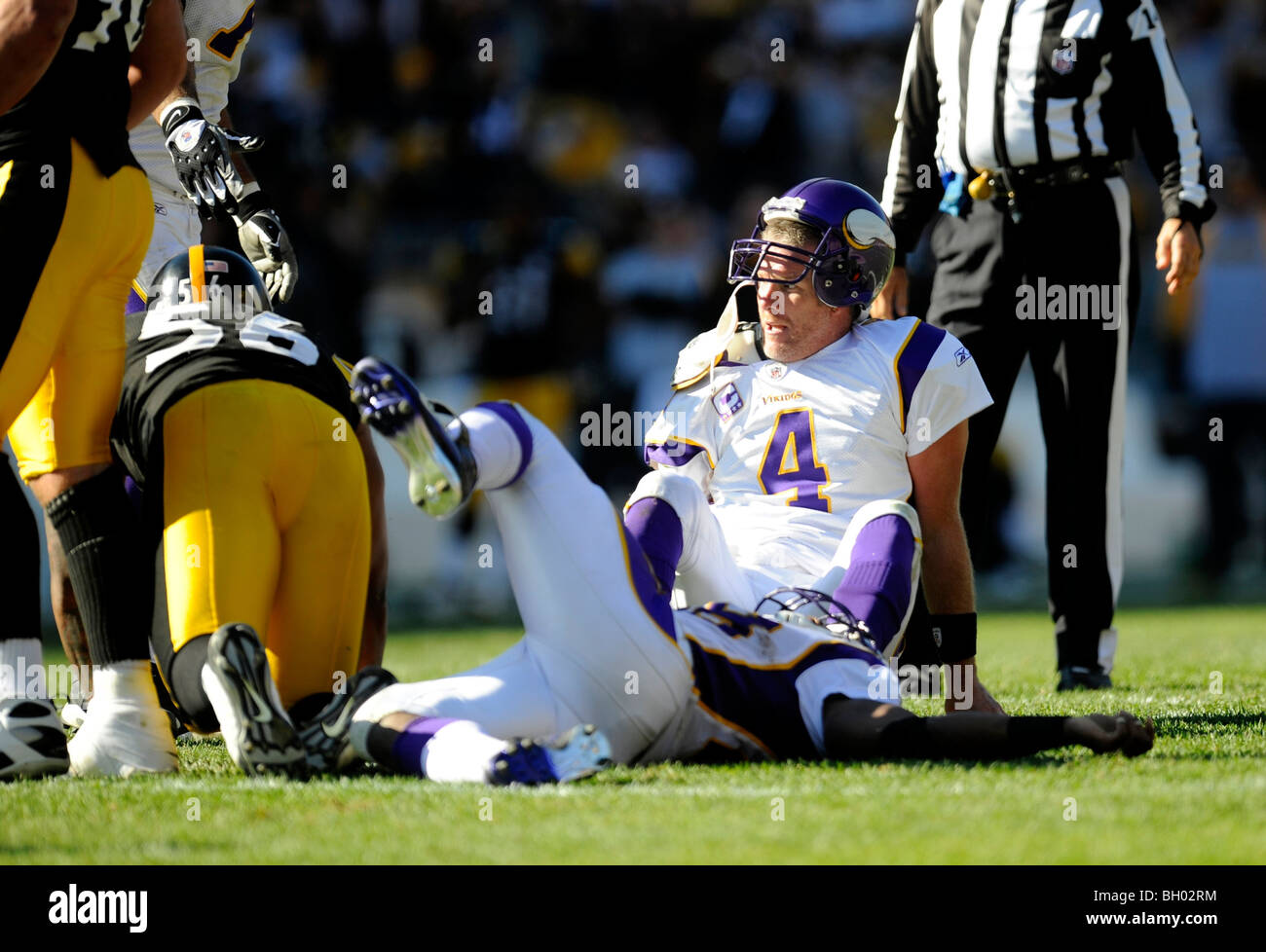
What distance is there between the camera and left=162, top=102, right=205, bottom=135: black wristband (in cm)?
461

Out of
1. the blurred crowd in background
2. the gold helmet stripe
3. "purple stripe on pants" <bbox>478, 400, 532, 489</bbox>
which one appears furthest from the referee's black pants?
the blurred crowd in background

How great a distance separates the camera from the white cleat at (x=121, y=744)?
3.60 metres

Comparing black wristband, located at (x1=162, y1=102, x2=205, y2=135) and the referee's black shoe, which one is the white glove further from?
the referee's black shoe

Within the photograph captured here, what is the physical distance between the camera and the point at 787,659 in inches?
140

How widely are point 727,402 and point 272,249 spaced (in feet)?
4.63

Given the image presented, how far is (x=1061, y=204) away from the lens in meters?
5.66

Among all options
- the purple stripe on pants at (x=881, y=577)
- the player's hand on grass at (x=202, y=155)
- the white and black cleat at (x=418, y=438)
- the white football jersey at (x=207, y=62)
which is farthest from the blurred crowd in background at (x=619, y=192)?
the white and black cleat at (x=418, y=438)

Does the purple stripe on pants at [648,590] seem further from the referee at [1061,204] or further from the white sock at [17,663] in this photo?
the referee at [1061,204]

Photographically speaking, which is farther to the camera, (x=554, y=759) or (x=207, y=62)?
(x=207, y=62)

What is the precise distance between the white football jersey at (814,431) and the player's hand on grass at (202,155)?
1.40 m


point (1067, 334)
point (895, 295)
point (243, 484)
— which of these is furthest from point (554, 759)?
point (1067, 334)

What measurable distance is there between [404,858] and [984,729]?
1.26m

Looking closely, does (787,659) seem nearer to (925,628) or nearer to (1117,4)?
(925,628)

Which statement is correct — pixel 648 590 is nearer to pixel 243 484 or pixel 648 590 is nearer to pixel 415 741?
pixel 415 741
